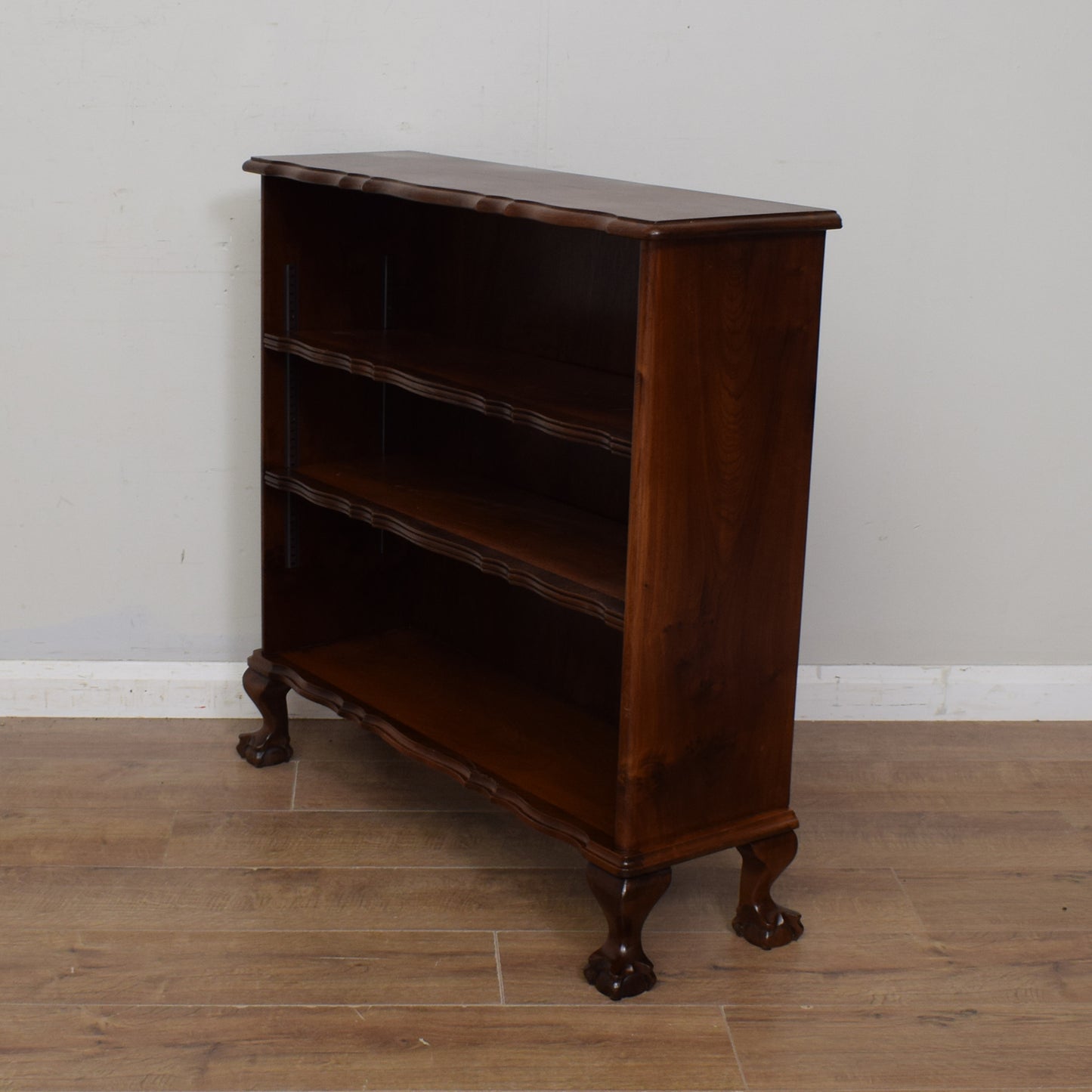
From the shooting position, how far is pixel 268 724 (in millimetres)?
3041

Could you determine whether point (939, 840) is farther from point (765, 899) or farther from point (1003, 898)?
point (765, 899)

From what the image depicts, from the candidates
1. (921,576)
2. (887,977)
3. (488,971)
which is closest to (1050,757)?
Answer: (921,576)

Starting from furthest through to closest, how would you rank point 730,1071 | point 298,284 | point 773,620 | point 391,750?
1. point 391,750
2. point 298,284
3. point 773,620
4. point 730,1071

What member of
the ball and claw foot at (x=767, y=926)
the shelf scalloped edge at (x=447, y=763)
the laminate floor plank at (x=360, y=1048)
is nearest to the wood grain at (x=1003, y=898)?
the ball and claw foot at (x=767, y=926)

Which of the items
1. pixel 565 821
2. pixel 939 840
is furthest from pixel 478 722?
pixel 939 840

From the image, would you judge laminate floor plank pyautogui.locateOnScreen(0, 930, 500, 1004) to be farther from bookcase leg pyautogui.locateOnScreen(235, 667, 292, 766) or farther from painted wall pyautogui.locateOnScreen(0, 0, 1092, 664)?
painted wall pyautogui.locateOnScreen(0, 0, 1092, 664)

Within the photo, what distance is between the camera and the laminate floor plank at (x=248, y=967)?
222cm

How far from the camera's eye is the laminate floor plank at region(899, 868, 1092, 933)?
2.50m

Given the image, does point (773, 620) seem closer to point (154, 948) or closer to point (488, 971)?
point (488, 971)

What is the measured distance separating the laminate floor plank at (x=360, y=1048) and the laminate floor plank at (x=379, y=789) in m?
0.69

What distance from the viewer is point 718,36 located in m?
2.96

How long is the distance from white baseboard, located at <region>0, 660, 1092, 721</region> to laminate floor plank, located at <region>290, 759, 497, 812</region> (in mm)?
309

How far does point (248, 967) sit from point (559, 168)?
1.69 metres

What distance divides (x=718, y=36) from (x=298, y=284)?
986 mm
